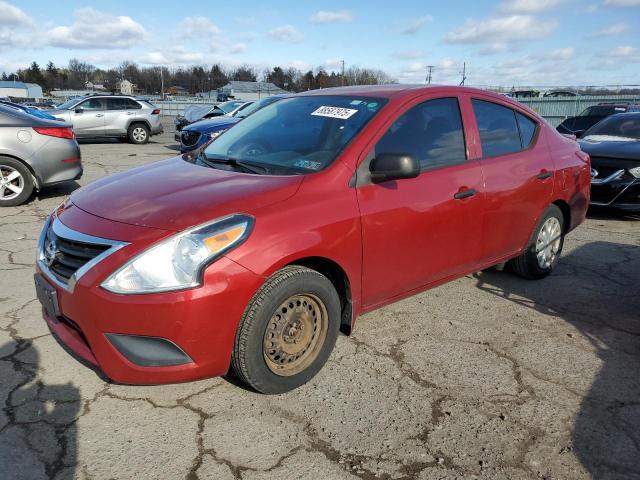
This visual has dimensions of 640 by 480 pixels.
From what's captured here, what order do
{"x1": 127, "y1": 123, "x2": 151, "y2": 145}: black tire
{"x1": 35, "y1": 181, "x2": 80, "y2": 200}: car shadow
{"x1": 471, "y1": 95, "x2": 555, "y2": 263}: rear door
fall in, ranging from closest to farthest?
1. {"x1": 471, "y1": 95, "x2": 555, "y2": 263}: rear door
2. {"x1": 35, "y1": 181, "x2": 80, "y2": 200}: car shadow
3. {"x1": 127, "y1": 123, "x2": 151, "y2": 145}: black tire

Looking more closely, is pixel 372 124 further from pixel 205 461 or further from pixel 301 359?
pixel 205 461

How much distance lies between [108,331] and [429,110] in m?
2.53

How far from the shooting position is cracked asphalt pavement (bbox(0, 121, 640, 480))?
2.39 metres

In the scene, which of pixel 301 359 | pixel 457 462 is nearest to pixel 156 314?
pixel 301 359

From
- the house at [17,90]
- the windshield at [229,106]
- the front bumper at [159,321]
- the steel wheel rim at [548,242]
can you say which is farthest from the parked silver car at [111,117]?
the house at [17,90]

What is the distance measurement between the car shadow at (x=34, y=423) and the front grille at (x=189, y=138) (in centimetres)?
866

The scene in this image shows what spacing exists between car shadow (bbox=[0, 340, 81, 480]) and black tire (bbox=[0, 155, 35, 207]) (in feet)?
→ 15.7

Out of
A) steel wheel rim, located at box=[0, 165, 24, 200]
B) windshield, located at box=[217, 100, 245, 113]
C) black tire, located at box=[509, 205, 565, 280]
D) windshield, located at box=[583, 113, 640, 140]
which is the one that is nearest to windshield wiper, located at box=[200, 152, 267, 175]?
black tire, located at box=[509, 205, 565, 280]

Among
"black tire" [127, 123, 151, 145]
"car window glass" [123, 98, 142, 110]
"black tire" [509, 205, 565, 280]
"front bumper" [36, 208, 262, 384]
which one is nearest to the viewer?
"front bumper" [36, 208, 262, 384]

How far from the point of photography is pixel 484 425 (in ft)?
8.88

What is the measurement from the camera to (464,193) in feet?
12.1

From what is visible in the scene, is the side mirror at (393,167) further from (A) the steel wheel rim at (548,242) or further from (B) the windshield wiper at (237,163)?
(A) the steel wheel rim at (548,242)

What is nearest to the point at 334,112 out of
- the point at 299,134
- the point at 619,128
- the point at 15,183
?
the point at 299,134

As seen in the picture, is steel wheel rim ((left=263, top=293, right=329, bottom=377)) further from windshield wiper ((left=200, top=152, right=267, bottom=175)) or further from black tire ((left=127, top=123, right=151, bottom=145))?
black tire ((left=127, top=123, right=151, bottom=145))
